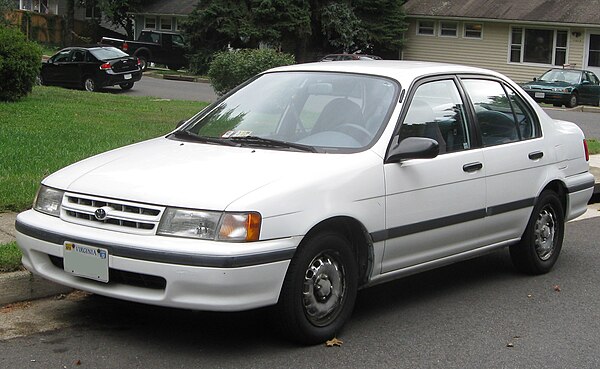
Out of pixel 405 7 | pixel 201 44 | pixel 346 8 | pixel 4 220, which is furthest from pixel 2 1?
pixel 4 220

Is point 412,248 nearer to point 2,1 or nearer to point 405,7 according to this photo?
point 2,1

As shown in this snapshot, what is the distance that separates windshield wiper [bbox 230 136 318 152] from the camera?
18.9 feet

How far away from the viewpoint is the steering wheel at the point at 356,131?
5.85 m

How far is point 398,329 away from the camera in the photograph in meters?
5.82

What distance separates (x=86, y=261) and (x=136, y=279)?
301mm

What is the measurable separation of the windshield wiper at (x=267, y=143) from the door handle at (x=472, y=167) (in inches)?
48.4

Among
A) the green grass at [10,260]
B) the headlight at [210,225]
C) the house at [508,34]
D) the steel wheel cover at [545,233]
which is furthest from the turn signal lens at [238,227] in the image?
the house at [508,34]

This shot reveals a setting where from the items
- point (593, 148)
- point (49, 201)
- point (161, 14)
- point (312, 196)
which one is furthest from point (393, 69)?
point (161, 14)

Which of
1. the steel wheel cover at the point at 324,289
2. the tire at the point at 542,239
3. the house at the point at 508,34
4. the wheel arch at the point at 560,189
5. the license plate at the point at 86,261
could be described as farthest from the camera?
the house at the point at 508,34

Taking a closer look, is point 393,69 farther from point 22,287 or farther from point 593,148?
point 593,148

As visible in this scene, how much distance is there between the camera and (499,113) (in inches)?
275

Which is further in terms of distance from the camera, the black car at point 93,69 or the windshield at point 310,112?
the black car at point 93,69

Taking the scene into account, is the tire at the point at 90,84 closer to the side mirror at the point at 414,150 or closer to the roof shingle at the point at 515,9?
the roof shingle at the point at 515,9

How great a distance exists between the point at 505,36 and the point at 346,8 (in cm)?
738
